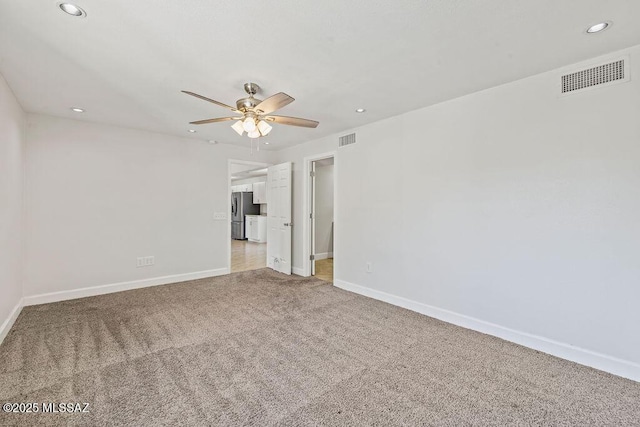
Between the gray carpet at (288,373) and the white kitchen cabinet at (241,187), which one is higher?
the white kitchen cabinet at (241,187)

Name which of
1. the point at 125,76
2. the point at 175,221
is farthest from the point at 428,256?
the point at 175,221

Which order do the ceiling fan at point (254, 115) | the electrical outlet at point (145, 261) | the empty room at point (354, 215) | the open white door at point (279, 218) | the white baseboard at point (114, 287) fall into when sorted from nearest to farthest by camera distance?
the empty room at point (354, 215) → the ceiling fan at point (254, 115) → the white baseboard at point (114, 287) → the electrical outlet at point (145, 261) → the open white door at point (279, 218)

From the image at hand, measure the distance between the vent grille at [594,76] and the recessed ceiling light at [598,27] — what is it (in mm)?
474

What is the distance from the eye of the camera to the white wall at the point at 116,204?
3785mm

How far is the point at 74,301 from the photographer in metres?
3.87

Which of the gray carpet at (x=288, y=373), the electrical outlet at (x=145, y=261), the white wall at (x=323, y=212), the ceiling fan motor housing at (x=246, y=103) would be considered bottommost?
the gray carpet at (x=288, y=373)

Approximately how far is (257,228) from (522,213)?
823 centimetres

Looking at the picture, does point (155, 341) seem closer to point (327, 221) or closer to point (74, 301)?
point (74, 301)

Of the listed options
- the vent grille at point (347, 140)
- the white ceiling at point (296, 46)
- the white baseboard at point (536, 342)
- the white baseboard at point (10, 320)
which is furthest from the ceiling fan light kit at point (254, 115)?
the white baseboard at point (10, 320)

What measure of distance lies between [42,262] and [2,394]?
95.8 inches

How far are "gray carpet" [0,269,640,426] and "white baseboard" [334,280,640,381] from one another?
3.3 inches

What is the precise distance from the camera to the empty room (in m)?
1.87

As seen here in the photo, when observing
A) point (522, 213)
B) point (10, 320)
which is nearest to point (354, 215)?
point (522, 213)

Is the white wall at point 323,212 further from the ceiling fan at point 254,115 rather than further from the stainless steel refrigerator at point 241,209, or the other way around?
the ceiling fan at point 254,115
